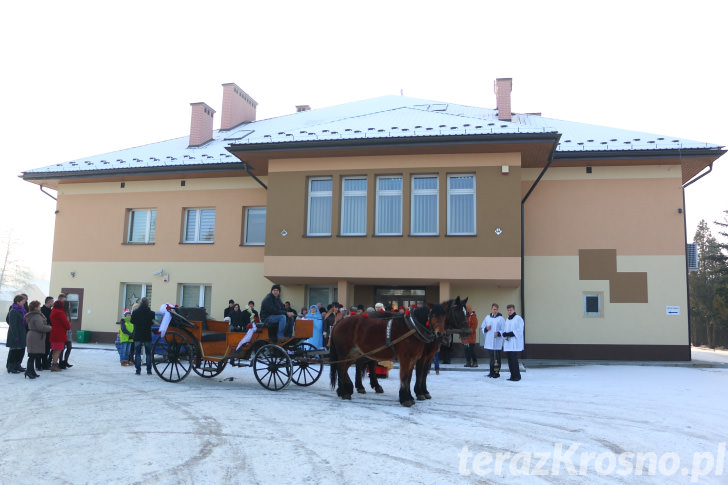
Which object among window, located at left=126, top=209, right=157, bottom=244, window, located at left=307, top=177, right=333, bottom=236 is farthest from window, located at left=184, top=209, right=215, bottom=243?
window, located at left=307, top=177, right=333, bottom=236

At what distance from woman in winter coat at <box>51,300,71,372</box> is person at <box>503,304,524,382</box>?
9.45 m

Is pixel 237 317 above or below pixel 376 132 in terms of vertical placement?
below

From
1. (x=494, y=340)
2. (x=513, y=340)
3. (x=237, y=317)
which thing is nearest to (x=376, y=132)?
(x=237, y=317)

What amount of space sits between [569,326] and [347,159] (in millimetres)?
8327

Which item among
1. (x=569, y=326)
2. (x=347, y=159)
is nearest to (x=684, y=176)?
(x=569, y=326)

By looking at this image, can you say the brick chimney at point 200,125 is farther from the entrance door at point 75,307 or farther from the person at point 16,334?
the person at point 16,334

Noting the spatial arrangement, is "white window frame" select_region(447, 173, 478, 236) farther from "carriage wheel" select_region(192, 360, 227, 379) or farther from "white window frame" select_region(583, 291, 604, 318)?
"carriage wheel" select_region(192, 360, 227, 379)

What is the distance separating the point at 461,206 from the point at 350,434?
35.2 feet

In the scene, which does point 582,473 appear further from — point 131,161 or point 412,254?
point 131,161

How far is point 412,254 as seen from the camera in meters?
16.0

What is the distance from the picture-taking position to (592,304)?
671 inches

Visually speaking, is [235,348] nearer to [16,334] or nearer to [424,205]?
[16,334]

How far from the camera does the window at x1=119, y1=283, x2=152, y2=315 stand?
2008 cm

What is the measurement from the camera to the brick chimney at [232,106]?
2459 centimetres
